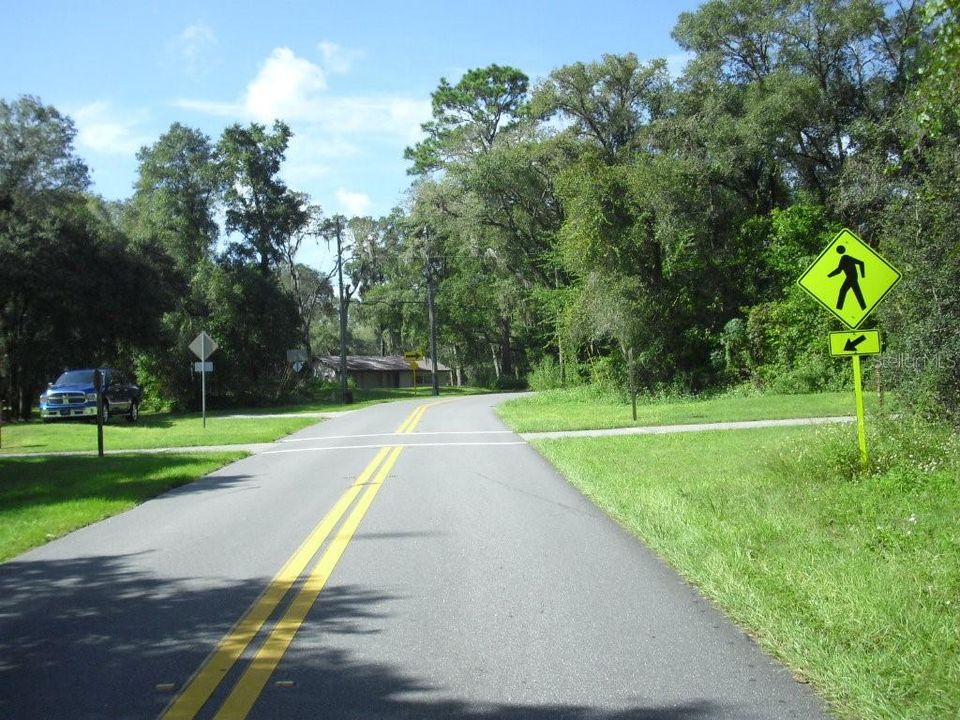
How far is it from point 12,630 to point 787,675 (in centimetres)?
525

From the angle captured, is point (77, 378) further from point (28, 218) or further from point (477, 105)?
point (477, 105)

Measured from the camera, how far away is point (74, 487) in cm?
1443

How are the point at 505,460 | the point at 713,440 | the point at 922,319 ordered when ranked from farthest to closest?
the point at 713,440 → the point at 505,460 → the point at 922,319

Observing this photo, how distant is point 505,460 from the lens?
53.5ft

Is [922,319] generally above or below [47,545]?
above

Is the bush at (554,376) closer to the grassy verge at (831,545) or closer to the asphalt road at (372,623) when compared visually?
the grassy verge at (831,545)

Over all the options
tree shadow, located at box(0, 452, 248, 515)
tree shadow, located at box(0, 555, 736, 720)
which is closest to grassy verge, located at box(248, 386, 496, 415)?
tree shadow, located at box(0, 452, 248, 515)

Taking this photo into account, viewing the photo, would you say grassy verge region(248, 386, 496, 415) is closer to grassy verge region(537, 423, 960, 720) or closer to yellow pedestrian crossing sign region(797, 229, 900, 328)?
grassy verge region(537, 423, 960, 720)

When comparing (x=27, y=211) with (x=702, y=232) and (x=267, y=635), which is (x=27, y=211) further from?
(x=267, y=635)

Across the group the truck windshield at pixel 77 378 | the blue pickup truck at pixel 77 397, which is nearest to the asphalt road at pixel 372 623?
the blue pickup truck at pixel 77 397

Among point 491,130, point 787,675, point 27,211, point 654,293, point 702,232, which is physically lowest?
point 787,675

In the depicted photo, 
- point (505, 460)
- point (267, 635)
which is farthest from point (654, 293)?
point (267, 635)

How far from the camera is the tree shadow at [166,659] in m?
4.53

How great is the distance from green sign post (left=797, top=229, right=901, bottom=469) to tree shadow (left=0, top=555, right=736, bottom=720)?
23.2 feet
